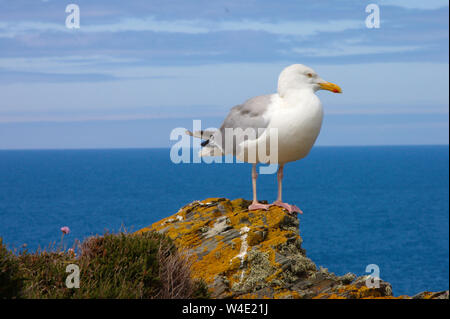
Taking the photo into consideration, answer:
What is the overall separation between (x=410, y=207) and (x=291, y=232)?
16499cm

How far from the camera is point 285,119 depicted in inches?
398

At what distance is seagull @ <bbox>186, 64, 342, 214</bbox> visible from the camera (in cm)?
1012

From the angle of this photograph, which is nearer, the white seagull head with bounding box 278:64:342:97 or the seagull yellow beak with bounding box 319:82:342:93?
the white seagull head with bounding box 278:64:342:97

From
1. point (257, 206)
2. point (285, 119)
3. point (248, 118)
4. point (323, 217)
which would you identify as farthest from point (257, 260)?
point (323, 217)

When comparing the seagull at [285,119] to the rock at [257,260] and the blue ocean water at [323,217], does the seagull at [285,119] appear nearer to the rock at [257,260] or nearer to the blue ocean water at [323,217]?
the rock at [257,260]

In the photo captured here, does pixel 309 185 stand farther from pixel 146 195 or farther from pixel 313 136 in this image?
pixel 313 136

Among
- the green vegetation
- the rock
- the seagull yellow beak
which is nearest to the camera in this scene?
the green vegetation

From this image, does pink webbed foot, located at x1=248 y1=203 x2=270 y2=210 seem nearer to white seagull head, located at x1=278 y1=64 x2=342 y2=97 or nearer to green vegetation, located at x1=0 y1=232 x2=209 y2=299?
white seagull head, located at x1=278 y1=64 x2=342 y2=97

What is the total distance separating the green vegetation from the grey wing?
3006 mm

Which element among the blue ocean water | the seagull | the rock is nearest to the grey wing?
the seagull

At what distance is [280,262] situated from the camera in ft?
31.8

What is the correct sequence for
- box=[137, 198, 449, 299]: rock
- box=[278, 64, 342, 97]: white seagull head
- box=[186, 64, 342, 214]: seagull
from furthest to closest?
box=[278, 64, 342, 97]: white seagull head → box=[186, 64, 342, 214]: seagull → box=[137, 198, 449, 299]: rock

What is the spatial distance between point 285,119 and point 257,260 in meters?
2.67

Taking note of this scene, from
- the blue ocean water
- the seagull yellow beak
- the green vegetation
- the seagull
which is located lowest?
the green vegetation
